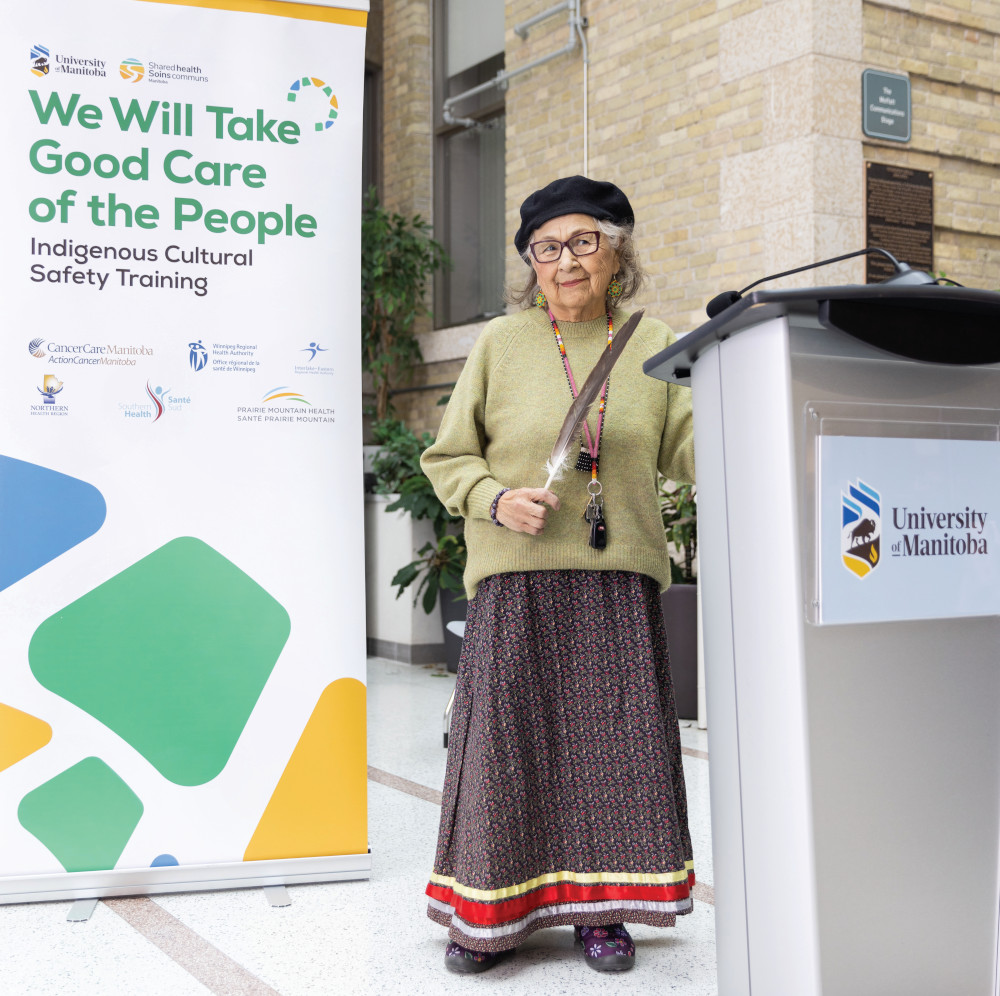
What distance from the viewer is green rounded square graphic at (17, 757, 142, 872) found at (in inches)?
92.8

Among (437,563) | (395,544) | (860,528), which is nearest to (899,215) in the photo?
(437,563)

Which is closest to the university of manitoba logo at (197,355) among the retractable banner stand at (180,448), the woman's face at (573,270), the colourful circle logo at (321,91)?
the retractable banner stand at (180,448)

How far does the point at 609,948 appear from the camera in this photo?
198 cm

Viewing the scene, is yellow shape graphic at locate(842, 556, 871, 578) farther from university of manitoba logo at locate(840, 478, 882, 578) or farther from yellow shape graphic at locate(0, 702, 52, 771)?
Result: yellow shape graphic at locate(0, 702, 52, 771)

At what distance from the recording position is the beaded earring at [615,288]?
206 centimetres

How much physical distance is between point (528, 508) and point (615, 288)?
0.50 m

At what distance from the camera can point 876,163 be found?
498 centimetres

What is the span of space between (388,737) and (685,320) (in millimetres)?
2609

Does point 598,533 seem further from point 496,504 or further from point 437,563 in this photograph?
point 437,563

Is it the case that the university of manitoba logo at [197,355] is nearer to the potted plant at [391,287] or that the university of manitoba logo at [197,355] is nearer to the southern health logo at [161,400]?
the southern health logo at [161,400]

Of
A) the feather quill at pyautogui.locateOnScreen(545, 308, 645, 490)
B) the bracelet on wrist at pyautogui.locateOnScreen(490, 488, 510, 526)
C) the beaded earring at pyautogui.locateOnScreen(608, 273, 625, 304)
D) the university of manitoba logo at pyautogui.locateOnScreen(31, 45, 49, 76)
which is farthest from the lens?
the university of manitoba logo at pyautogui.locateOnScreen(31, 45, 49, 76)

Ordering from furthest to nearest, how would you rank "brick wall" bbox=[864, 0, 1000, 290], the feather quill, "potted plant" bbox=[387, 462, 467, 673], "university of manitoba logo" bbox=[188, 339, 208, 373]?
1. "potted plant" bbox=[387, 462, 467, 673]
2. "brick wall" bbox=[864, 0, 1000, 290]
3. "university of manitoba logo" bbox=[188, 339, 208, 373]
4. the feather quill

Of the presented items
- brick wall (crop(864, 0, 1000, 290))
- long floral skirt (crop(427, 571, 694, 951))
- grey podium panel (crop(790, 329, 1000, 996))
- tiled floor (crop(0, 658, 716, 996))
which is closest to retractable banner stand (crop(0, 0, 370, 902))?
tiled floor (crop(0, 658, 716, 996))

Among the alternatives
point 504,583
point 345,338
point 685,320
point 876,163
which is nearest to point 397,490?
point 685,320
